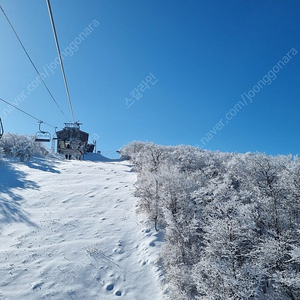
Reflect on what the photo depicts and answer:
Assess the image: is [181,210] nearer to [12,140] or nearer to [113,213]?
[113,213]

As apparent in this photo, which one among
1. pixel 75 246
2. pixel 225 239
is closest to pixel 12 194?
pixel 75 246

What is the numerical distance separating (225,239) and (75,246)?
27.6ft

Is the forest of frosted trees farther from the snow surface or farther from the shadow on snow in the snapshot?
the shadow on snow

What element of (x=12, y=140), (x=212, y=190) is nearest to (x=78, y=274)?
(x=212, y=190)

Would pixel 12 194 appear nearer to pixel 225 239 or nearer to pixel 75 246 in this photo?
pixel 75 246

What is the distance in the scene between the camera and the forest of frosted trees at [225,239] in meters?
8.10

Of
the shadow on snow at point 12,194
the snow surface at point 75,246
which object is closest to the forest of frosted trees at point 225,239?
the snow surface at point 75,246

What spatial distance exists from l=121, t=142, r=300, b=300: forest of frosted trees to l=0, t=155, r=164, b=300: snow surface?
128 cm

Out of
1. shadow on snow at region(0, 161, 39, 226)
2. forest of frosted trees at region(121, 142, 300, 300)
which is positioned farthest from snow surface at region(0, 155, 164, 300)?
forest of frosted trees at region(121, 142, 300, 300)

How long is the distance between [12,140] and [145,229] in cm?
4264

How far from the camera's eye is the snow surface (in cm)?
847

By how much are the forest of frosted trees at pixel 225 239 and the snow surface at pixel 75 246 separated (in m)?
1.28

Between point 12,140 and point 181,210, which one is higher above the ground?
point 12,140

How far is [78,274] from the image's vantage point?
9.15 metres
